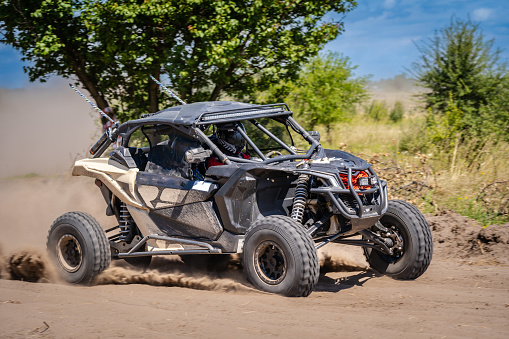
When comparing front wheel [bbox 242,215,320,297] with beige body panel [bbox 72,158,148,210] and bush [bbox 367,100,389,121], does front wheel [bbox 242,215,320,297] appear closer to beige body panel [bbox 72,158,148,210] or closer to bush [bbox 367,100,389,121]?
beige body panel [bbox 72,158,148,210]

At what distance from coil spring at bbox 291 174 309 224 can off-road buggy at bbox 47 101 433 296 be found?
1 cm

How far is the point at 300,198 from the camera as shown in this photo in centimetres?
592

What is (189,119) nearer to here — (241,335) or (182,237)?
(182,237)

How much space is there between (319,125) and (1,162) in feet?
35.3

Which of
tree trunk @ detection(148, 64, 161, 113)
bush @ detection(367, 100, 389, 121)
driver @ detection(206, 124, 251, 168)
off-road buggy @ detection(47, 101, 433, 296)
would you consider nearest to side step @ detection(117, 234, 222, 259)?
off-road buggy @ detection(47, 101, 433, 296)

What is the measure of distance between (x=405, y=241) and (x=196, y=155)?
2631 mm

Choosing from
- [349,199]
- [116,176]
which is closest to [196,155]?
[116,176]

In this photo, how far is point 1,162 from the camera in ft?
58.6

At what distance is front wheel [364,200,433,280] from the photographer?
6305 mm

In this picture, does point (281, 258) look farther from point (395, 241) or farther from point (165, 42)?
point (165, 42)

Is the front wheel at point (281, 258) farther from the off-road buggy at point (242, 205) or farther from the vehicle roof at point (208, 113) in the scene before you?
the vehicle roof at point (208, 113)

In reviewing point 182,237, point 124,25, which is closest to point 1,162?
point 124,25

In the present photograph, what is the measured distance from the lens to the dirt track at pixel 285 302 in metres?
4.50

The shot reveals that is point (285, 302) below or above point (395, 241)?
below
